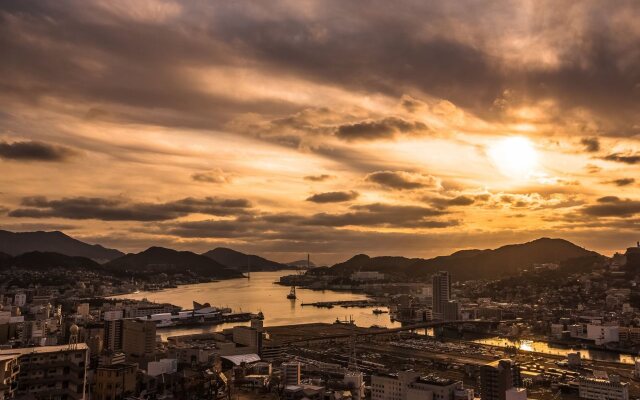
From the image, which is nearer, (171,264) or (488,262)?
(488,262)

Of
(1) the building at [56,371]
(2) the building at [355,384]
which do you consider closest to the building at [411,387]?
(2) the building at [355,384]

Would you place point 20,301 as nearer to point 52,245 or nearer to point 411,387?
point 411,387

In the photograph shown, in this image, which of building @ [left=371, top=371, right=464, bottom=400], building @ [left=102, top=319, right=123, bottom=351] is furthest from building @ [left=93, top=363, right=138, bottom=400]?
building @ [left=102, top=319, right=123, bottom=351]

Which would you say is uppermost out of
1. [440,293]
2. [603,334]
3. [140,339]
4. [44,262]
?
[44,262]

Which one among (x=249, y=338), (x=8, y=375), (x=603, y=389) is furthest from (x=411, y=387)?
(x=249, y=338)

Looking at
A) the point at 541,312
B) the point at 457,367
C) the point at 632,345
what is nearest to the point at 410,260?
the point at 541,312

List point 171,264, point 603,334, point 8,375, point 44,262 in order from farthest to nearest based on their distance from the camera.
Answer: point 171,264 → point 44,262 → point 603,334 → point 8,375
